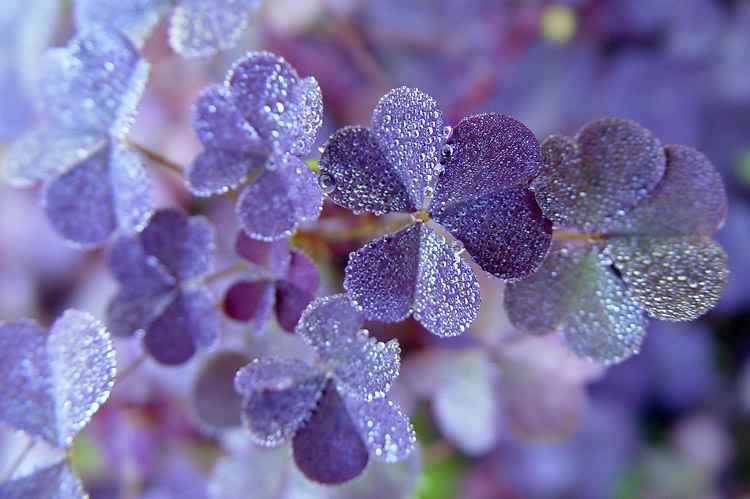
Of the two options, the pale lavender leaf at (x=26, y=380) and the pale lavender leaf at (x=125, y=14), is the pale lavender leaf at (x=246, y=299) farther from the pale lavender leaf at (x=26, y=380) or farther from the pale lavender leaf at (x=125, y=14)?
the pale lavender leaf at (x=125, y=14)

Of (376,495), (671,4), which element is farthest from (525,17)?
(376,495)

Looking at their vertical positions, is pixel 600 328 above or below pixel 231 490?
above

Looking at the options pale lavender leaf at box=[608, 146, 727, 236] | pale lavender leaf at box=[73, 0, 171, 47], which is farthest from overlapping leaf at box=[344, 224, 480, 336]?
pale lavender leaf at box=[73, 0, 171, 47]

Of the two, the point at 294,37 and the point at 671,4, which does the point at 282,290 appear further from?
the point at 671,4

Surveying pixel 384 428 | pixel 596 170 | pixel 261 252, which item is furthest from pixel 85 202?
pixel 596 170

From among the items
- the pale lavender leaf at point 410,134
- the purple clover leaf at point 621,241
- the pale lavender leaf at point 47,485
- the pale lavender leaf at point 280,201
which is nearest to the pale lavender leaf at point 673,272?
the purple clover leaf at point 621,241

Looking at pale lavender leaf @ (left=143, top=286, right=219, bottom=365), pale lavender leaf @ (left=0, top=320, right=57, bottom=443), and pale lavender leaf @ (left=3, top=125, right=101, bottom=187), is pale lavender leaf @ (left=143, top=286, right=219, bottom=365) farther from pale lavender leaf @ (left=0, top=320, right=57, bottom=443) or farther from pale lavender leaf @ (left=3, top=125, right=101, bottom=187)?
pale lavender leaf @ (left=3, top=125, right=101, bottom=187)
